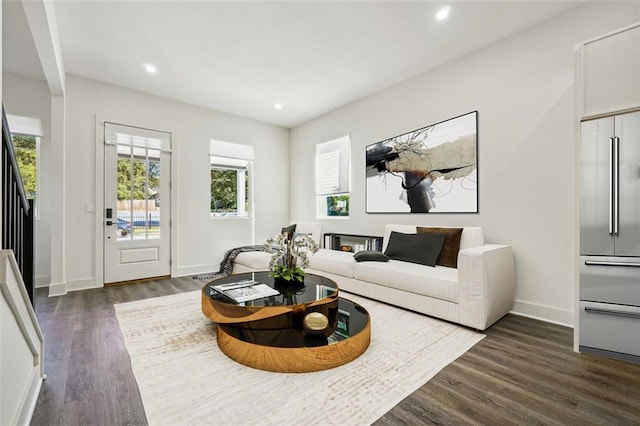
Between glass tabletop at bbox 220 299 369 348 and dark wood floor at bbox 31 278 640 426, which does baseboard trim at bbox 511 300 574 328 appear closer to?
dark wood floor at bbox 31 278 640 426

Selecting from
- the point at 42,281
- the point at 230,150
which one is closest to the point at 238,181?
the point at 230,150

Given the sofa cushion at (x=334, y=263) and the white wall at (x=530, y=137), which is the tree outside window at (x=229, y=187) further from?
the white wall at (x=530, y=137)

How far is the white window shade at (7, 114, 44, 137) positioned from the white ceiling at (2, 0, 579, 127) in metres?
0.60

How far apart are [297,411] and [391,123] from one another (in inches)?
147

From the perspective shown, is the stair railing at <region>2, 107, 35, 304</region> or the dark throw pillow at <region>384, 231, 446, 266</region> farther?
the dark throw pillow at <region>384, 231, 446, 266</region>

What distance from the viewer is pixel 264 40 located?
123 inches

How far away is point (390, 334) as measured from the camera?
2.42m

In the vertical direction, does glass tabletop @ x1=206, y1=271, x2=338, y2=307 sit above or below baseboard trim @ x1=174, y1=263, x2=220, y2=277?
above

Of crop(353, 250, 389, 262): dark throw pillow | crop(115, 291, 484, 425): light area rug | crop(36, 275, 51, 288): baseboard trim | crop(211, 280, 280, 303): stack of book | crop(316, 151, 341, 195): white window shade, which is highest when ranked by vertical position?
crop(316, 151, 341, 195): white window shade

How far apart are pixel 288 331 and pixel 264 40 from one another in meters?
2.88

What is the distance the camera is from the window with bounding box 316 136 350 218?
16.4ft

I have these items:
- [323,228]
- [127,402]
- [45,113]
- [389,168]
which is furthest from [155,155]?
[127,402]

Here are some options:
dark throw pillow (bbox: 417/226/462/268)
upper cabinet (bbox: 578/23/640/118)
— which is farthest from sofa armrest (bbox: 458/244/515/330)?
upper cabinet (bbox: 578/23/640/118)

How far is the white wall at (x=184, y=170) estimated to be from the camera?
3.99m
